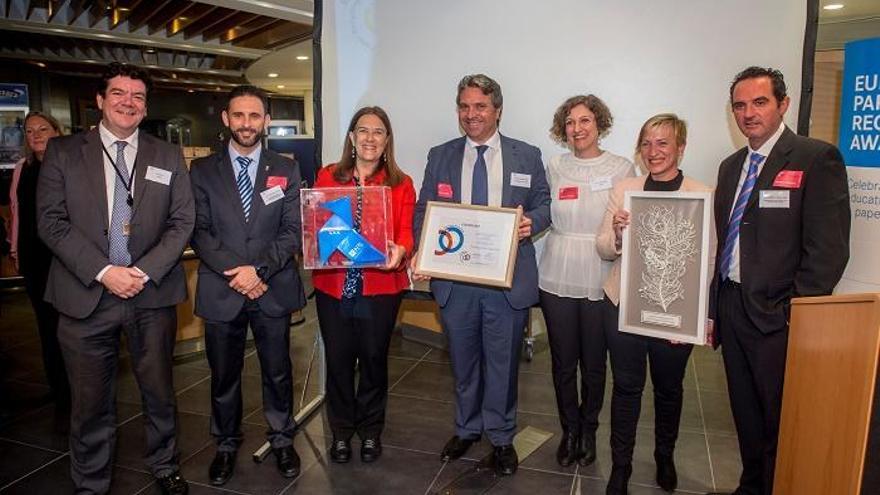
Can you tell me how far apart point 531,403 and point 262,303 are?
1977mm

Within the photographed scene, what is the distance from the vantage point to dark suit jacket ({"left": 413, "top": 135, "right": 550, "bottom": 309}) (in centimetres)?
270

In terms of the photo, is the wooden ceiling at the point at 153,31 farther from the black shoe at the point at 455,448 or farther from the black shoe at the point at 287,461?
the black shoe at the point at 455,448

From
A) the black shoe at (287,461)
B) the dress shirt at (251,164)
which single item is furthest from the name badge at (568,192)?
the black shoe at (287,461)

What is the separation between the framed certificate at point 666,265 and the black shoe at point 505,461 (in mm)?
937

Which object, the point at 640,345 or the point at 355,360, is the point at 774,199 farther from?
the point at 355,360

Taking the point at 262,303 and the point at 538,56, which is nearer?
the point at 262,303

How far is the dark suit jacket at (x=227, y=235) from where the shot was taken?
8.59 ft

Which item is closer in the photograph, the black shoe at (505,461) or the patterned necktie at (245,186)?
the patterned necktie at (245,186)

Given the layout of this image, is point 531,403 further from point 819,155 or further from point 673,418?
point 819,155

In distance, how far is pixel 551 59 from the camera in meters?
3.11

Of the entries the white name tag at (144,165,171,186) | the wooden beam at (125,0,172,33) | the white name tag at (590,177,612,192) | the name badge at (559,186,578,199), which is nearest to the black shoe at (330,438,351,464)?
the white name tag at (144,165,171,186)

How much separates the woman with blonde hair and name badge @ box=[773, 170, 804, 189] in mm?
300

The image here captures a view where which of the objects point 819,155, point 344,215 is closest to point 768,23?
point 819,155

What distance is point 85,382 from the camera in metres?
2.46
